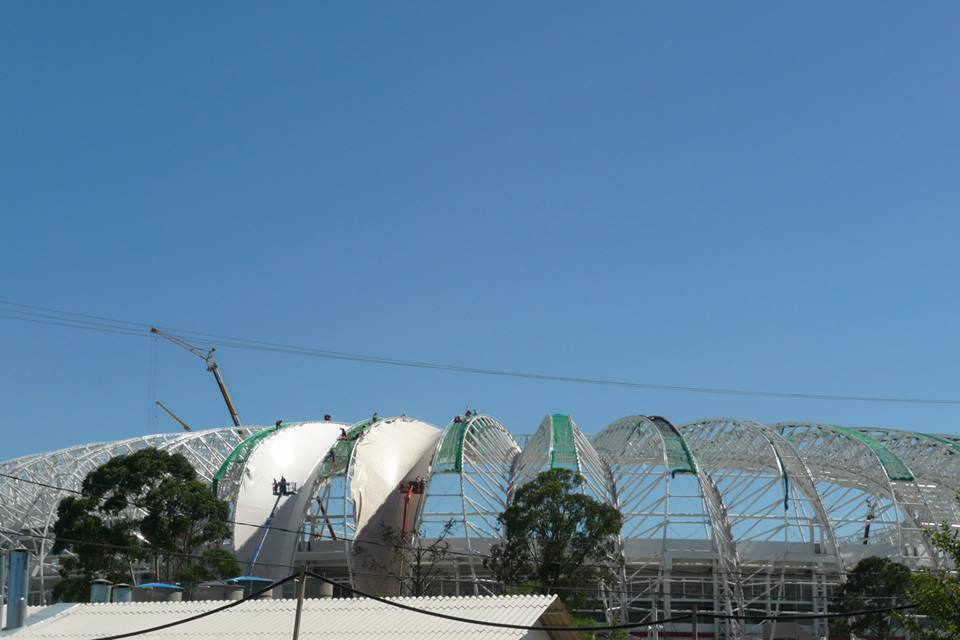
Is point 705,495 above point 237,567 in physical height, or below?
above

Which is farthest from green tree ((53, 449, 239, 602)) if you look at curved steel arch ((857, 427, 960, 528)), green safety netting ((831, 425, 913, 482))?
curved steel arch ((857, 427, 960, 528))

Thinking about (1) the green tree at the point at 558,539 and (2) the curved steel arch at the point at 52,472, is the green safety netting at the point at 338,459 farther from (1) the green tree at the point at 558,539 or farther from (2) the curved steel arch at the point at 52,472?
(1) the green tree at the point at 558,539

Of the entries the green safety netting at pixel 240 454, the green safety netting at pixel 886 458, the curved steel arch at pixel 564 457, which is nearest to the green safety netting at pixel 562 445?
the curved steel arch at pixel 564 457

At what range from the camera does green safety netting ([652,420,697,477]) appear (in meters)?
61.7

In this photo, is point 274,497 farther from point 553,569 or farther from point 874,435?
point 874,435

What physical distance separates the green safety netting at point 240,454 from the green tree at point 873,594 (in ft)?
119

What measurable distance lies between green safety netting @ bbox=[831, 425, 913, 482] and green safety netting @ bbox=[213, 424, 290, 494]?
119 feet

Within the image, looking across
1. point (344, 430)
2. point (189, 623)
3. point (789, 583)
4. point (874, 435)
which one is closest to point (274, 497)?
point (344, 430)

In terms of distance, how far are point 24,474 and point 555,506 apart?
4859 cm

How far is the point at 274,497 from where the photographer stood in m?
72.1

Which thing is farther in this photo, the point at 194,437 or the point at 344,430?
the point at 194,437

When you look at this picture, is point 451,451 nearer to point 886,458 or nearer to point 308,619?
Result: point 886,458

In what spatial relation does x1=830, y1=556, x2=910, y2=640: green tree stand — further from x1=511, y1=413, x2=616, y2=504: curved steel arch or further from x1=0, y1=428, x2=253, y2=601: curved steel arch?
x1=0, y1=428, x2=253, y2=601: curved steel arch

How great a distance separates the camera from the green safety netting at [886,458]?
64.6 m
